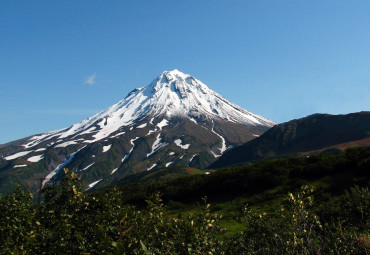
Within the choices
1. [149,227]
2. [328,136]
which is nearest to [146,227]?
[149,227]

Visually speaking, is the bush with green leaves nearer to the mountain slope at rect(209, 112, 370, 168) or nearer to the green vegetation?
the green vegetation

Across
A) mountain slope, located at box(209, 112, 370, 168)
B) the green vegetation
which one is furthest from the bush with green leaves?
mountain slope, located at box(209, 112, 370, 168)

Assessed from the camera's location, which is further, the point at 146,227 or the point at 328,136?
the point at 328,136

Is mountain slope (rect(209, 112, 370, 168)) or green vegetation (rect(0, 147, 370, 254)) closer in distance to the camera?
green vegetation (rect(0, 147, 370, 254))

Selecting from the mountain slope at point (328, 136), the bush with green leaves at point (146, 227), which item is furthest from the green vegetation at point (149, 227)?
the mountain slope at point (328, 136)

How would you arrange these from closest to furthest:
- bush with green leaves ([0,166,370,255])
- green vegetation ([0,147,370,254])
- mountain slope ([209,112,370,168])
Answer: green vegetation ([0,147,370,254]) < bush with green leaves ([0,166,370,255]) < mountain slope ([209,112,370,168])

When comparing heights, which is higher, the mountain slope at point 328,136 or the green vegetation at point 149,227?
the mountain slope at point 328,136

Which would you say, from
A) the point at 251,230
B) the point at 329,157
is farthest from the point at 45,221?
the point at 329,157

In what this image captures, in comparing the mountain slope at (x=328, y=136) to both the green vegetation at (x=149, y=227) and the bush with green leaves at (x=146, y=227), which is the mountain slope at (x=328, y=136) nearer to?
the green vegetation at (x=149, y=227)

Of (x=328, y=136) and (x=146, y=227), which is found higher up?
(x=328, y=136)

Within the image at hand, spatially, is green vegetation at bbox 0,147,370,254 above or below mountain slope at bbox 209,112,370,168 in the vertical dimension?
below

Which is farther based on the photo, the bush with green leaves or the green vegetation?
the bush with green leaves

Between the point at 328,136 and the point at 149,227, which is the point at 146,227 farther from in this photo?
the point at 328,136

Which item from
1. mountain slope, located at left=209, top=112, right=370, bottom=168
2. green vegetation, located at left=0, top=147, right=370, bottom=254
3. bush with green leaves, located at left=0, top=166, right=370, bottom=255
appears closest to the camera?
green vegetation, located at left=0, top=147, right=370, bottom=254
